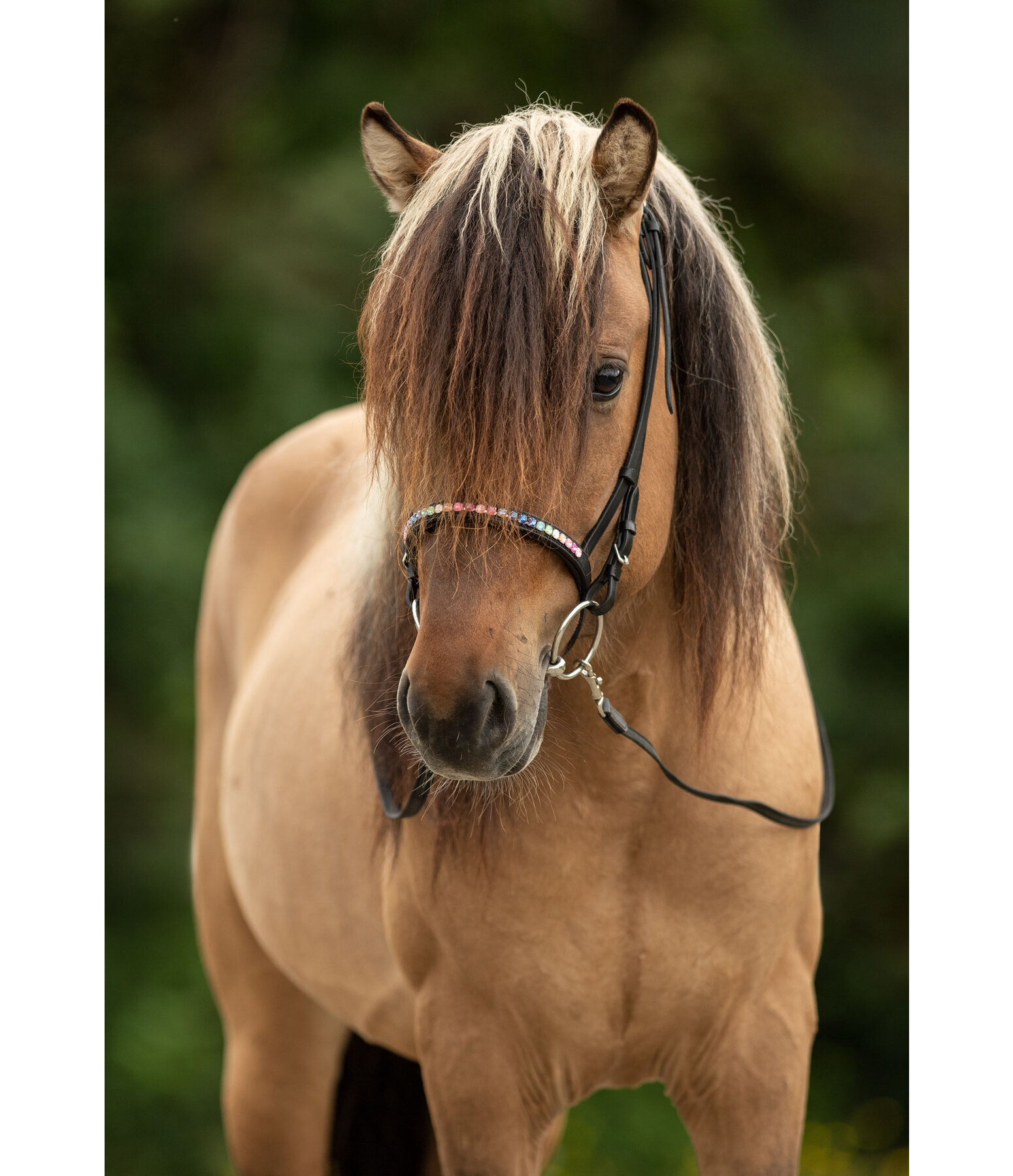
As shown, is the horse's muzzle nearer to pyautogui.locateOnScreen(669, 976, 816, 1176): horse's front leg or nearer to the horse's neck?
the horse's neck

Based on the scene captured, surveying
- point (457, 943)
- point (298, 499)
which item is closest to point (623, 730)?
point (457, 943)

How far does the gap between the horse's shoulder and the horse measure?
44 cm

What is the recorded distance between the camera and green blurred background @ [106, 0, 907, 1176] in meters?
4.67

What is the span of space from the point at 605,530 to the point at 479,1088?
0.76 m

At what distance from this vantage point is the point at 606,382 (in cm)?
127

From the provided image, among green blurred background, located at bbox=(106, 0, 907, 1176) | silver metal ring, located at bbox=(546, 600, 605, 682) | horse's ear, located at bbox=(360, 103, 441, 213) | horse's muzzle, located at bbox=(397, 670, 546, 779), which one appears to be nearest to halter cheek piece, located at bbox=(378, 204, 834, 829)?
silver metal ring, located at bbox=(546, 600, 605, 682)

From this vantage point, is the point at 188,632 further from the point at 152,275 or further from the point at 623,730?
the point at 623,730

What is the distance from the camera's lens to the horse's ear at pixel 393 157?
4.56ft

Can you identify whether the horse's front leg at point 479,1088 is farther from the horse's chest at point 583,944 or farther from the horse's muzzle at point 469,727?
the horse's muzzle at point 469,727

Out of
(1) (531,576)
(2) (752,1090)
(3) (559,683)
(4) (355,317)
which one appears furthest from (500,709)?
(4) (355,317)

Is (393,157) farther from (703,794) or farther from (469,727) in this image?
(703,794)

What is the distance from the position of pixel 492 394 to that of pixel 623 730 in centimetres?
45

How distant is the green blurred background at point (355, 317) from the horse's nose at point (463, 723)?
358cm

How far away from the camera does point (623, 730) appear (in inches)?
56.1
